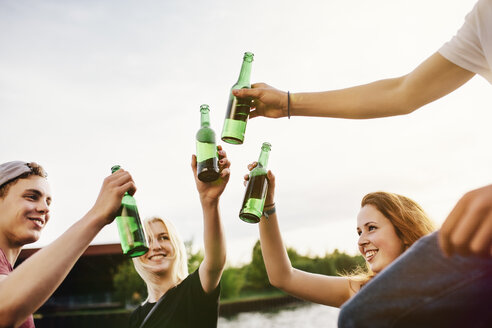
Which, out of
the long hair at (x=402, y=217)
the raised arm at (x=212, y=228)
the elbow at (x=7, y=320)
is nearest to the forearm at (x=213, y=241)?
the raised arm at (x=212, y=228)

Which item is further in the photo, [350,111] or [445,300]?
[350,111]

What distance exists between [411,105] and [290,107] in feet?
1.65

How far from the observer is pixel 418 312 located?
84 cm

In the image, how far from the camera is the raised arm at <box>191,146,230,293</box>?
84.0 inches

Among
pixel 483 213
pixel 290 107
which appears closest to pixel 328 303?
pixel 290 107

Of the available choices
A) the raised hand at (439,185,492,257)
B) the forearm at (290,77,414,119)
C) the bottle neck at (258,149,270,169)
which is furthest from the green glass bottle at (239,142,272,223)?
the raised hand at (439,185,492,257)

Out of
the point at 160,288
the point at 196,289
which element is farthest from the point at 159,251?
the point at 196,289

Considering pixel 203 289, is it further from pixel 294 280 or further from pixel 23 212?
pixel 23 212

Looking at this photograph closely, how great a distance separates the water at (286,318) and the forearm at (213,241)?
1326 inches

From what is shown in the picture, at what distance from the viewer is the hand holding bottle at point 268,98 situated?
188 cm

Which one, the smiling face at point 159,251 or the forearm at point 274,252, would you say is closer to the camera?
the forearm at point 274,252

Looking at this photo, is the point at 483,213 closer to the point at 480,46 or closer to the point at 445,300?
the point at 445,300

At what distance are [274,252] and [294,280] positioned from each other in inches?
8.5

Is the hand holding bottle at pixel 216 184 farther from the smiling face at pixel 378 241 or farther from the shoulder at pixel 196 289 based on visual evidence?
the smiling face at pixel 378 241
